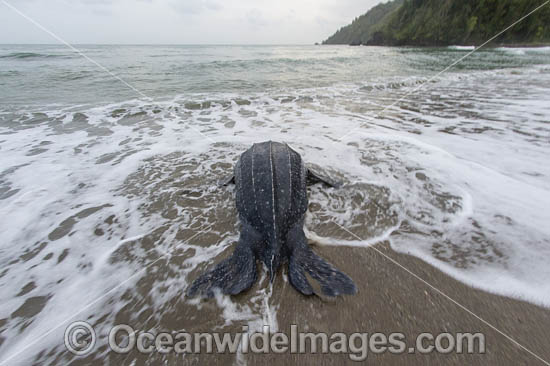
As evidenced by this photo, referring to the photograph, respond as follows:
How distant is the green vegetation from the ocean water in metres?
78.2

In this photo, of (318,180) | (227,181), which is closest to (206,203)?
(227,181)

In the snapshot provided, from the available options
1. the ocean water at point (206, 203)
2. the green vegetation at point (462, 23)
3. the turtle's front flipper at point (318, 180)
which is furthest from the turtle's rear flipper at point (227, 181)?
the green vegetation at point (462, 23)

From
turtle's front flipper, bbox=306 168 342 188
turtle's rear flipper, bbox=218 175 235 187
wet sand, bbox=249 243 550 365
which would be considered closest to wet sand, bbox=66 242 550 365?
wet sand, bbox=249 243 550 365

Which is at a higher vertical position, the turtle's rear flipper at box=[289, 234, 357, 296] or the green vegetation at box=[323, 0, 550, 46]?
the green vegetation at box=[323, 0, 550, 46]

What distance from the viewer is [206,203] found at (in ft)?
9.43

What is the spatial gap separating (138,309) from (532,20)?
87.4 m

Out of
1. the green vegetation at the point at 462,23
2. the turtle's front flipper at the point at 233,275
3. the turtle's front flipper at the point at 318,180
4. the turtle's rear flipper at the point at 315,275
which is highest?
the green vegetation at the point at 462,23

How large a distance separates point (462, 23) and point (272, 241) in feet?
302

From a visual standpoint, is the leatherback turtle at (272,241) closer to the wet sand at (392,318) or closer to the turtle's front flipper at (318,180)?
the wet sand at (392,318)

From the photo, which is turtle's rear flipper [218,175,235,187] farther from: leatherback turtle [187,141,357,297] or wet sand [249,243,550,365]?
wet sand [249,243,550,365]

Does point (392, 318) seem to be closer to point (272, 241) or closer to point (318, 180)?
point (272, 241)

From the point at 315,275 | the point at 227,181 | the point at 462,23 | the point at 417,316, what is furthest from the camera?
the point at 462,23

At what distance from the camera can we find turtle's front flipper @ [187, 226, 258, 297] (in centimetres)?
174

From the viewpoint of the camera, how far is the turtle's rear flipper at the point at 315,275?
5.55 ft
